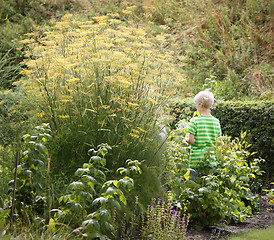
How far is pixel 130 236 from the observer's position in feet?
12.2

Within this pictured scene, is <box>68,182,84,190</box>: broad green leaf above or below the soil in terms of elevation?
above

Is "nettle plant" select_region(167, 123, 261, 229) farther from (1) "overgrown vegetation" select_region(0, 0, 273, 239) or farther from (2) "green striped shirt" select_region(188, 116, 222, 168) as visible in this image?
(2) "green striped shirt" select_region(188, 116, 222, 168)

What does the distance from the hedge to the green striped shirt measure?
1636 mm

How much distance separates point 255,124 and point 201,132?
2.54m

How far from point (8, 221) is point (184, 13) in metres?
11.9

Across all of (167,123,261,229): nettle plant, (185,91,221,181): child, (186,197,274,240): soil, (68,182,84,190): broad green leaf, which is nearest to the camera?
(68,182,84,190): broad green leaf

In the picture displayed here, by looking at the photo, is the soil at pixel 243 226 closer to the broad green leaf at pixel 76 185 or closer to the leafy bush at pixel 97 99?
the leafy bush at pixel 97 99

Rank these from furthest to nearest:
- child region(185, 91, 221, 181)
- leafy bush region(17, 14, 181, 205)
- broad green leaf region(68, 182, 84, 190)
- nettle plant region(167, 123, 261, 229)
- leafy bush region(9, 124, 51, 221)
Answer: child region(185, 91, 221, 181) → nettle plant region(167, 123, 261, 229) → leafy bush region(17, 14, 181, 205) → leafy bush region(9, 124, 51, 221) → broad green leaf region(68, 182, 84, 190)

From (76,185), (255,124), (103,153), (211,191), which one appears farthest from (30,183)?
(255,124)

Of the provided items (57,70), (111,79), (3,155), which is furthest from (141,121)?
(3,155)

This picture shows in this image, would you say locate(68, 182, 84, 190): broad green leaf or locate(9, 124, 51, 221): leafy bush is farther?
locate(9, 124, 51, 221): leafy bush

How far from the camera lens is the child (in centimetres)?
470

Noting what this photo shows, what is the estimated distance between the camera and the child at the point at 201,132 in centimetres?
470

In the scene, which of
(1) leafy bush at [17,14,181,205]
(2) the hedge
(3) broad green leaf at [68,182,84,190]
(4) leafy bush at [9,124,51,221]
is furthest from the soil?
(4) leafy bush at [9,124,51,221]
